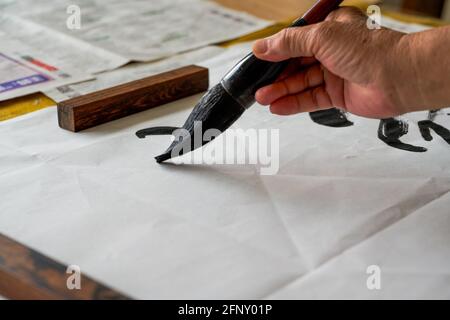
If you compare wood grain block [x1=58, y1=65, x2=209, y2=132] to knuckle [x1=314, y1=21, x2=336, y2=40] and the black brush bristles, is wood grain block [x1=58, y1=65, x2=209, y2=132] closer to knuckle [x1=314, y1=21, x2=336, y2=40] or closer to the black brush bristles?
the black brush bristles

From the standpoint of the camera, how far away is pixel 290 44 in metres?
0.72

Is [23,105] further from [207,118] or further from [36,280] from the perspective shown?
[36,280]

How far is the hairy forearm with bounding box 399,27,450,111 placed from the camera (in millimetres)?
656

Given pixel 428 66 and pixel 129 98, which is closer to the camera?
pixel 428 66

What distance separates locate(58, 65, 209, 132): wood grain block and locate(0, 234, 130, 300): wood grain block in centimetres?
28

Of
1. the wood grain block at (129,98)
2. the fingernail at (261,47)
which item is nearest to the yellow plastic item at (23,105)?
the wood grain block at (129,98)

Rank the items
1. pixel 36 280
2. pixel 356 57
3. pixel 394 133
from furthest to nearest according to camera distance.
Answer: pixel 394 133
pixel 356 57
pixel 36 280

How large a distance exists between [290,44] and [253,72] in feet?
0.19

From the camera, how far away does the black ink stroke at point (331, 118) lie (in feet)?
3.01

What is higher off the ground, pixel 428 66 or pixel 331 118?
pixel 428 66

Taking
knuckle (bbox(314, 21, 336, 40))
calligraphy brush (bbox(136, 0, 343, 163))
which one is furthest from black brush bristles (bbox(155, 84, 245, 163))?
knuckle (bbox(314, 21, 336, 40))

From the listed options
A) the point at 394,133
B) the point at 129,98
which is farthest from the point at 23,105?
the point at 394,133

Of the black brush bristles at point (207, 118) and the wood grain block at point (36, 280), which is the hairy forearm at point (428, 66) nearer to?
the black brush bristles at point (207, 118)

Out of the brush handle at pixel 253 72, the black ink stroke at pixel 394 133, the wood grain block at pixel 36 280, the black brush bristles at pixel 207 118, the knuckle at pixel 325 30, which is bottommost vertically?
the wood grain block at pixel 36 280
